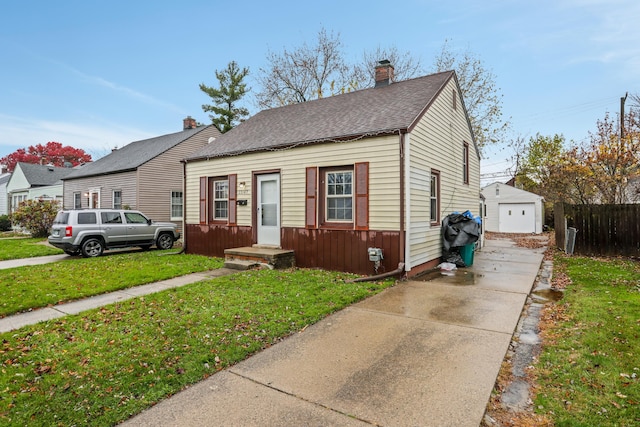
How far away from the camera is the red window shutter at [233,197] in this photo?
10.2 meters

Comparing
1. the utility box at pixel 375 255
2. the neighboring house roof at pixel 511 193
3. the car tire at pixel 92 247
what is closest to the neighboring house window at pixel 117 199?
the car tire at pixel 92 247

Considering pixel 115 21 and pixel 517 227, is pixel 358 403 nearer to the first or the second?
pixel 115 21

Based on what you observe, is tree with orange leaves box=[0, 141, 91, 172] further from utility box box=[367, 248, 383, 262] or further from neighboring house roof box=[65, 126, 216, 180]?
utility box box=[367, 248, 383, 262]

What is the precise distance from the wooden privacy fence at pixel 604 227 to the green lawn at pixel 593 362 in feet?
17.5

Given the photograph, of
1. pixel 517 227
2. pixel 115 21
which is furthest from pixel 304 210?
pixel 517 227

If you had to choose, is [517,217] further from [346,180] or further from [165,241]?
[165,241]

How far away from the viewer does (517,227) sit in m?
24.2

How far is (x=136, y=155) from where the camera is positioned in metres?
18.0

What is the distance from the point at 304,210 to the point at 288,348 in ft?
17.0

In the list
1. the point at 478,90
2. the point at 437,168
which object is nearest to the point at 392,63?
the point at 478,90

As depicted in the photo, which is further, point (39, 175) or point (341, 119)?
point (39, 175)

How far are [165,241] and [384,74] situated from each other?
10470 millimetres

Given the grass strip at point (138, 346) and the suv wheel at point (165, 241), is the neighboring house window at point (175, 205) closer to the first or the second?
the suv wheel at point (165, 241)

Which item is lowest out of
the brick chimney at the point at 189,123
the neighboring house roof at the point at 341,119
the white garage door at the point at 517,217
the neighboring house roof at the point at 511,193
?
the white garage door at the point at 517,217
